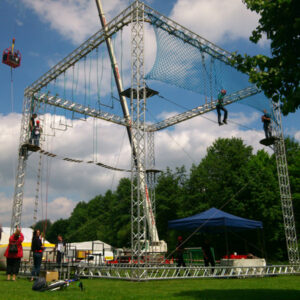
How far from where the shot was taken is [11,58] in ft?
45.0

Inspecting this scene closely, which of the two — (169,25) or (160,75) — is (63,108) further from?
(169,25)

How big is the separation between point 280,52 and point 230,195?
2412cm

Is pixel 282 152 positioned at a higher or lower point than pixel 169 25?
lower

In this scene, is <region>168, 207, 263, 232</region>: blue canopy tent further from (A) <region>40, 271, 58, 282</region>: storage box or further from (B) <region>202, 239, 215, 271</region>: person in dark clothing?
(A) <region>40, 271, 58, 282</region>: storage box

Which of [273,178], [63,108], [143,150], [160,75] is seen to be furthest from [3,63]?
[273,178]

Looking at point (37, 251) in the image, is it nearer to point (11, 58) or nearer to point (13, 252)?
point (13, 252)

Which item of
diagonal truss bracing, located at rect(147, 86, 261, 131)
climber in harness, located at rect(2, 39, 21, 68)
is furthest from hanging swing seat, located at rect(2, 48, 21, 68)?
diagonal truss bracing, located at rect(147, 86, 261, 131)

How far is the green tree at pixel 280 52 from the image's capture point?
15.3 feet

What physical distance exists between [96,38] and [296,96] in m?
10.9

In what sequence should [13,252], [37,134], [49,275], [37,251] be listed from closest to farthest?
[49,275]
[13,252]
[37,251]
[37,134]

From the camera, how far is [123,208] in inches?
1726

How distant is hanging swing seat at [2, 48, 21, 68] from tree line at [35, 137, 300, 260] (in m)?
8.64

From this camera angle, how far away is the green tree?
15.3 feet

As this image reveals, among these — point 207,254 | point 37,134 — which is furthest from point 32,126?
point 207,254
